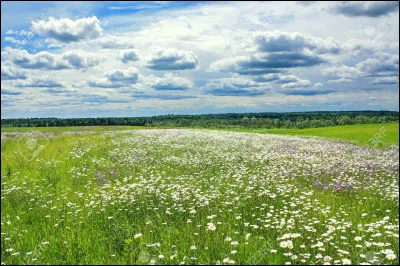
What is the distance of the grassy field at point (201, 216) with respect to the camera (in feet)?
17.8

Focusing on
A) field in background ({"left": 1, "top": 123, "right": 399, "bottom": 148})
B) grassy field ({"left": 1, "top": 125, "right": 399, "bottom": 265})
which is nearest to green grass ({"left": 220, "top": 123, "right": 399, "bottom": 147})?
field in background ({"left": 1, "top": 123, "right": 399, "bottom": 148})

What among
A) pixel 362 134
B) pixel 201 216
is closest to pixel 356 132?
pixel 362 134

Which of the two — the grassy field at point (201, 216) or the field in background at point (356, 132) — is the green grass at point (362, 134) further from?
the grassy field at point (201, 216)

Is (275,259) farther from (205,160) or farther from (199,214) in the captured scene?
(205,160)

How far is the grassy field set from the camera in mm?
5427

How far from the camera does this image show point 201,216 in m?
7.44

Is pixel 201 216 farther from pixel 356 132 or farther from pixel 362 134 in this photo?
pixel 356 132

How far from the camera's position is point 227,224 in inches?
265

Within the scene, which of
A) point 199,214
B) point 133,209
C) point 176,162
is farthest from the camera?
point 176,162

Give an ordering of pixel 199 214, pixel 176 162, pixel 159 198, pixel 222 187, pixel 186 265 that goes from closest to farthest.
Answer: pixel 186 265
pixel 199 214
pixel 159 198
pixel 222 187
pixel 176 162

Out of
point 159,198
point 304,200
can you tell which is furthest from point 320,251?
point 159,198

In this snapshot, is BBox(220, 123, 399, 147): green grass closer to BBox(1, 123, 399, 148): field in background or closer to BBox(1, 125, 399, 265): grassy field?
BBox(1, 123, 399, 148): field in background

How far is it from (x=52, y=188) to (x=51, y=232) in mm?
3823

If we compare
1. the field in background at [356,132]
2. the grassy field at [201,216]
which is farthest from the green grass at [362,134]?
the grassy field at [201,216]
